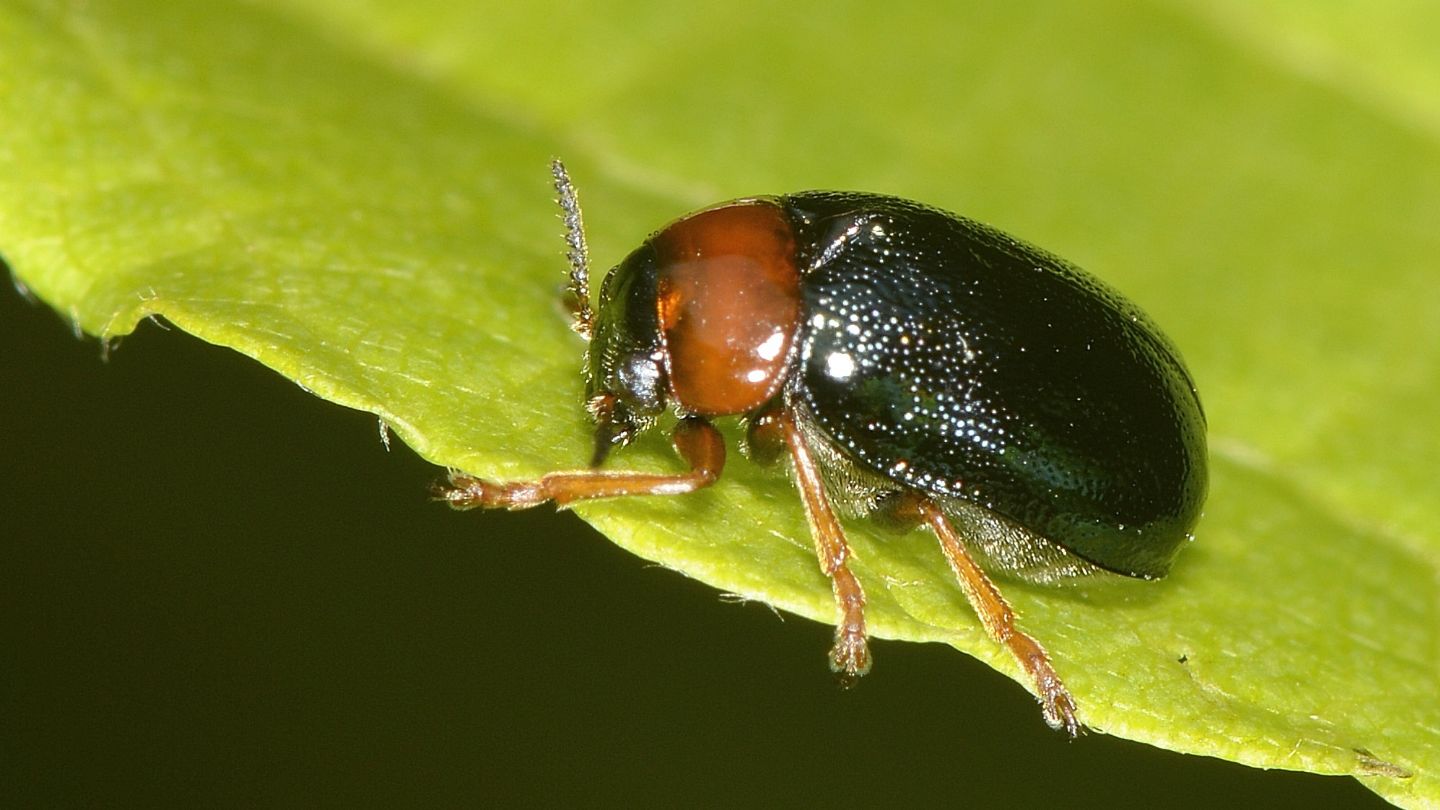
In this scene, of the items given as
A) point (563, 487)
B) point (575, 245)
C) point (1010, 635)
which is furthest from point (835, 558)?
point (575, 245)

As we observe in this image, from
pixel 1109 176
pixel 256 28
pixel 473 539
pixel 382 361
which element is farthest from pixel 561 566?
pixel 1109 176

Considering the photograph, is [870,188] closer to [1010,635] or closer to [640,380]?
[640,380]

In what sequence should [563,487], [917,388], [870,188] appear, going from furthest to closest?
[870,188]
[917,388]
[563,487]

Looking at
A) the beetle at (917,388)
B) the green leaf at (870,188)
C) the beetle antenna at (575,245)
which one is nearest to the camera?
the green leaf at (870,188)

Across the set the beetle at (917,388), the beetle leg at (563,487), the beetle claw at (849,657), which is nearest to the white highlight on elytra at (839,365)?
the beetle at (917,388)

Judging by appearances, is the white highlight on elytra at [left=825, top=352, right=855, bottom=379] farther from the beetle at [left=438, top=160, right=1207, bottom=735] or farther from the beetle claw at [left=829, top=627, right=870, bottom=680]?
the beetle claw at [left=829, top=627, right=870, bottom=680]

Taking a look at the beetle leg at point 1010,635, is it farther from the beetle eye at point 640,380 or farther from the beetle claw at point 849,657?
the beetle eye at point 640,380
